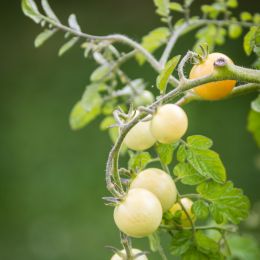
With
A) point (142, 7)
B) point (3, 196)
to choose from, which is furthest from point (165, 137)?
point (142, 7)

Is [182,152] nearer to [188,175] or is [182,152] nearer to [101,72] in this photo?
[188,175]

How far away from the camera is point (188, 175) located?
0.54 metres

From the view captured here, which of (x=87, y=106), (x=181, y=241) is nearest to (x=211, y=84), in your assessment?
(x=181, y=241)

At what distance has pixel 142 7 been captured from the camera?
2971 millimetres

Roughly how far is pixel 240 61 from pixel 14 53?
1.35 m

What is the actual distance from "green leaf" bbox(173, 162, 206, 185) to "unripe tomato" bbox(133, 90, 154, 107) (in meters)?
0.27

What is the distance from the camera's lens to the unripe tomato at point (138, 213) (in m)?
0.43

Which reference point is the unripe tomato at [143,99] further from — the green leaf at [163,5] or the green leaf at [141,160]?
the green leaf at [141,160]

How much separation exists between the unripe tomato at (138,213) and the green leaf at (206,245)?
107 mm

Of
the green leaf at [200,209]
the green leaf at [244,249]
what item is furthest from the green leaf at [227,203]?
the green leaf at [244,249]

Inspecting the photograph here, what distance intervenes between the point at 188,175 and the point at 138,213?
0.12m

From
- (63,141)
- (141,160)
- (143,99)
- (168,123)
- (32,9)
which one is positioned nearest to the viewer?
(168,123)

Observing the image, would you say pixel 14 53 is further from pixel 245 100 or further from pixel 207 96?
pixel 207 96

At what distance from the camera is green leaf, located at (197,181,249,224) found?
20.6 inches
